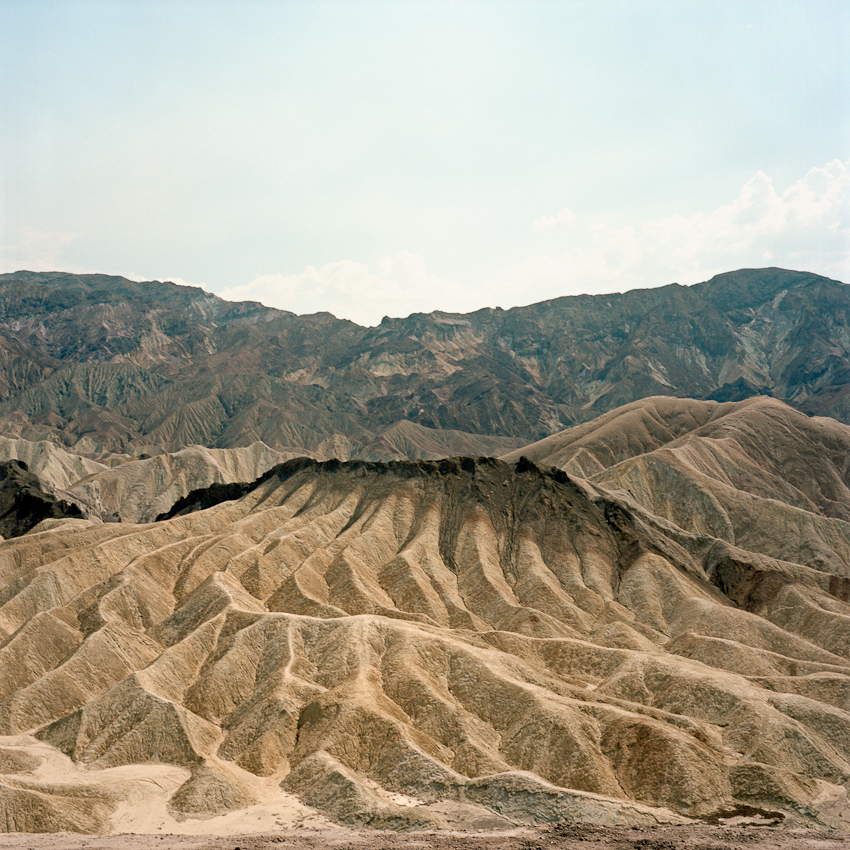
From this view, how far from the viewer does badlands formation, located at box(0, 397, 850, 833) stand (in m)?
58.7

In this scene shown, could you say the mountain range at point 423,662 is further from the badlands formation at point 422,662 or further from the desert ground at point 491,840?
the desert ground at point 491,840

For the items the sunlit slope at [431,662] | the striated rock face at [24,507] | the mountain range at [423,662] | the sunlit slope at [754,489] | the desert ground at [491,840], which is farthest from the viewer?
the striated rock face at [24,507]

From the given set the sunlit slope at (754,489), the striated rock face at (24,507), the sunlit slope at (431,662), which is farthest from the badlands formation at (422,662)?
the striated rock face at (24,507)

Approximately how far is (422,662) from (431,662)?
96cm

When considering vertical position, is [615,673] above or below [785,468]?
below

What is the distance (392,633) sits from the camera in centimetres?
7931

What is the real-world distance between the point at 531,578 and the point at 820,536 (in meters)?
60.0

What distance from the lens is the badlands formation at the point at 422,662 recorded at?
58.7 metres

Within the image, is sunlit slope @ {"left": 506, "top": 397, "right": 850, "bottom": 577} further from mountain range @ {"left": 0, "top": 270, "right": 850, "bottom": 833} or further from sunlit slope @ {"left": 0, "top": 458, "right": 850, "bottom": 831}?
sunlit slope @ {"left": 0, "top": 458, "right": 850, "bottom": 831}

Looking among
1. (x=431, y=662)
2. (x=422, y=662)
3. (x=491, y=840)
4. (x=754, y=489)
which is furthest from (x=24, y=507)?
(x=754, y=489)

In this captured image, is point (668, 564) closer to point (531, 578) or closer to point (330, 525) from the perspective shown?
point (531, 578)

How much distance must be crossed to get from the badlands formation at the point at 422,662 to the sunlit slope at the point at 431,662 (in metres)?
0.26

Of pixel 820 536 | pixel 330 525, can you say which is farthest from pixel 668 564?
pixel 330 525

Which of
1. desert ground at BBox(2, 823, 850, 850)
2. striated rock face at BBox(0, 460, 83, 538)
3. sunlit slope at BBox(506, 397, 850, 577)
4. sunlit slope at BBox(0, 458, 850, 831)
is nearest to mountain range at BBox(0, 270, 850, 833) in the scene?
sunlit slope at BBox(0, 458, 850, 831)
